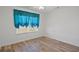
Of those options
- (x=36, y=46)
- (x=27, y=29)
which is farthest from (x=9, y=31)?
(x=36, y=46)

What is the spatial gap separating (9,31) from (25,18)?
10.8 inches

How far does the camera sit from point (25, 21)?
2.79 feet

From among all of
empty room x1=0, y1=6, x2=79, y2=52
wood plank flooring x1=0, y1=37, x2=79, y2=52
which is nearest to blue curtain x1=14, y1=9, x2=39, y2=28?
empty room x1=0, y1=6, x2=79, y2=52

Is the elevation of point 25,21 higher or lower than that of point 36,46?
higher

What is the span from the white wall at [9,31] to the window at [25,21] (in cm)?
5

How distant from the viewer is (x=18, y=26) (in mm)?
849

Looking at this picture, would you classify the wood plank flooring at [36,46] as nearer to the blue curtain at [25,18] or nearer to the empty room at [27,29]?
the empty room at [27,29]

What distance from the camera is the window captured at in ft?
2.63

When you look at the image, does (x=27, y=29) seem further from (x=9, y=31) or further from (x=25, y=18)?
(x=9, y=31)

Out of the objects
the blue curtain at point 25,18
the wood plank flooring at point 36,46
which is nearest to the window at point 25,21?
the blue curtain at point 25,18
